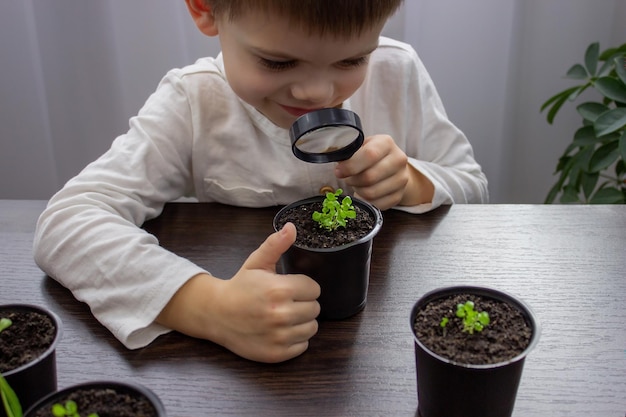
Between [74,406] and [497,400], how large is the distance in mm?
356

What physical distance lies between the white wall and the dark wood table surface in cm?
77

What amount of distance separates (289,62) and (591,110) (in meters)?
0.97

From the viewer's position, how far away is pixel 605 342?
0.68m

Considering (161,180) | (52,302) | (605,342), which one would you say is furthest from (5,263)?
(605,342)

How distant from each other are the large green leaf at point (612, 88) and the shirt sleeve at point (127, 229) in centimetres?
92

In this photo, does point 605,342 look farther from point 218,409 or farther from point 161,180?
point 161,180

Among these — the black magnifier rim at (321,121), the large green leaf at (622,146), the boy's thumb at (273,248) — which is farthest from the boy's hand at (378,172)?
the large green leaf at (622,146)

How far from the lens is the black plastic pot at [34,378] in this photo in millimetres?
543

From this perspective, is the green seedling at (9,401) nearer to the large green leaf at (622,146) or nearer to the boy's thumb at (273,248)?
the boy's thumb at (273,248)

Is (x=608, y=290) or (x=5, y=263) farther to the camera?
(x=5, y=263)

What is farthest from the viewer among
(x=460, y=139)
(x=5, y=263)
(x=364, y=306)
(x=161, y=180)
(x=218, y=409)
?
(x=460, y=139)

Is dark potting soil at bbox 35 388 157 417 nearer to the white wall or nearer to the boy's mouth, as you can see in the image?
the boy's mouth

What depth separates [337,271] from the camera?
0.72 m

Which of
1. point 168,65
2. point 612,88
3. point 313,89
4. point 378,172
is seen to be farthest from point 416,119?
point 168,65
